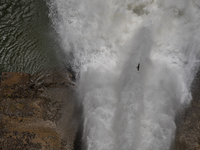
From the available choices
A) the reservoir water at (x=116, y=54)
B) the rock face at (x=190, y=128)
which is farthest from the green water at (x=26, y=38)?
the rock face at (x=190, y=128)

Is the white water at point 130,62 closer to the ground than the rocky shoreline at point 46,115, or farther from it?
farther from it

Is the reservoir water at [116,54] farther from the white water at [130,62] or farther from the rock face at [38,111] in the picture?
the rock face at [38,111]

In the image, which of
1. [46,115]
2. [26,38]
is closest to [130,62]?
[46,115]

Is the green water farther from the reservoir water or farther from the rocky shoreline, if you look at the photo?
the rocky shoreline

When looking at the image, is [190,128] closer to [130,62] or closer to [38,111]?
[130,62]

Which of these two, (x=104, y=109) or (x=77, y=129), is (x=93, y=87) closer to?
(x=104, y=109)

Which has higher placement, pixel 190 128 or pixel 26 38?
pixel 26 38
